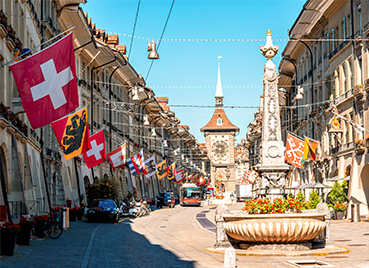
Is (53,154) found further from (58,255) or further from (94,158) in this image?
(58,255)

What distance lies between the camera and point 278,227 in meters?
17.0

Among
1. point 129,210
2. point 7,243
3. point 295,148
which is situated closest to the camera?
point 7,243

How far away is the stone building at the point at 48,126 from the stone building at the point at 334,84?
584 inches

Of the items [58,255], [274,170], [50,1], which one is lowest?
[58,255]

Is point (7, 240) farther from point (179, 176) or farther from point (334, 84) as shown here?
point (179, 176)

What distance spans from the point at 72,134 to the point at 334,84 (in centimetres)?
2634

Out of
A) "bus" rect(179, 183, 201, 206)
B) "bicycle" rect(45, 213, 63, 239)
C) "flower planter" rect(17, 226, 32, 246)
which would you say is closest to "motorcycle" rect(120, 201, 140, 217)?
"bicycle" rect(45, 213, 63, 239)

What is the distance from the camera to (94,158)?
33.5 m

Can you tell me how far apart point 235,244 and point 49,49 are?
8168 millimetres

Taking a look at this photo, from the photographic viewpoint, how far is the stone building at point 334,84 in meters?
38.1

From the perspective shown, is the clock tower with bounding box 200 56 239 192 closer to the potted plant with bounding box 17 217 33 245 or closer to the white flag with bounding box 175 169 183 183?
the white flag with bounding box 175 169 183 183

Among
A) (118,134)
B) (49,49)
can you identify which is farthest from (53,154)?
(118,134)

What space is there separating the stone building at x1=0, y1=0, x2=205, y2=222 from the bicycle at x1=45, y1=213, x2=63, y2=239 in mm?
1136

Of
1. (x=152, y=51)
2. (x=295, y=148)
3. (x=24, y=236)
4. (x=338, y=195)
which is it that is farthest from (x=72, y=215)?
(x=338, y=195)
